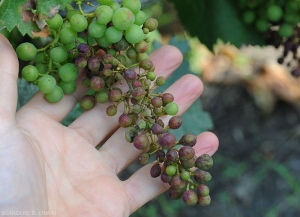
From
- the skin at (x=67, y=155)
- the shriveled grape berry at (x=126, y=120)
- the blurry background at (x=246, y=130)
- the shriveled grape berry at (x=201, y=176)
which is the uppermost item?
the shriveled grape berry at (x=126, y=120)

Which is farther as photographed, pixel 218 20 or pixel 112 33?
pixel 218 20

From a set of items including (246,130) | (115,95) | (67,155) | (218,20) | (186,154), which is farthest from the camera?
(246,130)

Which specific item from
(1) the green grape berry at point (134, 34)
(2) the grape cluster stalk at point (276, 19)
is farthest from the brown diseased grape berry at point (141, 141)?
(2) the grape cluster stalk at point (276, 19)

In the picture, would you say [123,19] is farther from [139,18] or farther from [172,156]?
[172,156]

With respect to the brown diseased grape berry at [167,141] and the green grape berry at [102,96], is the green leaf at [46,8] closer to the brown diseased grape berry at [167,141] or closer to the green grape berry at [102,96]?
the green grape berry at [102,96]

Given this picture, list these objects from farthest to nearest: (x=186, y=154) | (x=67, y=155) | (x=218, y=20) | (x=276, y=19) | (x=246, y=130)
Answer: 1. (x=246, y=130)
2. (x=218, y=20)
3. (x=276, y=19)
4. (x=67, y=155)
5. (x=186, y=154)

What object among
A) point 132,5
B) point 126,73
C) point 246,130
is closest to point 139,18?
point 132,5

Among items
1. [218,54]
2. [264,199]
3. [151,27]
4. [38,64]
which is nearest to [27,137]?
[38,64]
